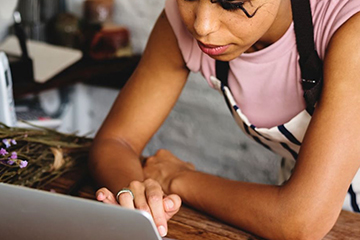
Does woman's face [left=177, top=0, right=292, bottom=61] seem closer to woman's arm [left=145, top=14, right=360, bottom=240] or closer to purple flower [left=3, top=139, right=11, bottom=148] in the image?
woman's arm [left=145, top=14, right=360, bottom=240]

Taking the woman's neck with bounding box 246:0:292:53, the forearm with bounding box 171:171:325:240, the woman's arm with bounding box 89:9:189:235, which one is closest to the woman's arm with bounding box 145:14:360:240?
the forearm with bounding box 171:171:325:240

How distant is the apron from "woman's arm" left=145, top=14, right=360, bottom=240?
0.06 m

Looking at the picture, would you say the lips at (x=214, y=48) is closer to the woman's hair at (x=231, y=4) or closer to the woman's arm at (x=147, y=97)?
the woman's hair at (x=231, y=4)

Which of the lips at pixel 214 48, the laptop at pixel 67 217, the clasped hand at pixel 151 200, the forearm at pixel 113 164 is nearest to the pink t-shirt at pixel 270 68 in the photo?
the lips at pixel 214 48

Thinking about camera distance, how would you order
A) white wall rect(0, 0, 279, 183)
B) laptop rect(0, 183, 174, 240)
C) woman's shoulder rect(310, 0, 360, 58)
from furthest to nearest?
white wall rect(0, 0, 279, 183) < woman's shoulder rect(310, 0, 360, 58) < laptop rect(0, 183, 174, 240)

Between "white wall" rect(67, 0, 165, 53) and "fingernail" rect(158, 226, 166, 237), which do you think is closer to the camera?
"fingernail" rect(158, 226, 166, 237)

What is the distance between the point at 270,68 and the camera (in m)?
1.18

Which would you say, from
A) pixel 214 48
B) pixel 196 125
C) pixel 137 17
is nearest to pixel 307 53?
pixel 214 48

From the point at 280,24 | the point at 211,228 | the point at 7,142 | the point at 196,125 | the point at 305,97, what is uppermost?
the point at 280,24

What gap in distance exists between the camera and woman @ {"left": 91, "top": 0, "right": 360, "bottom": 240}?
3.21 ft

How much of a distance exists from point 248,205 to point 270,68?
0.32 m

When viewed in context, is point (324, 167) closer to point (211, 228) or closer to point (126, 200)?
point (211, 228)

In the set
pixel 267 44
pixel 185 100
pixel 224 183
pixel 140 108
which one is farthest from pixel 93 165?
pixel 185 100

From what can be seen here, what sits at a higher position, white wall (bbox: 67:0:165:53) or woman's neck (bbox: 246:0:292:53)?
woman's neck (bbox: 246:0:292:53)
